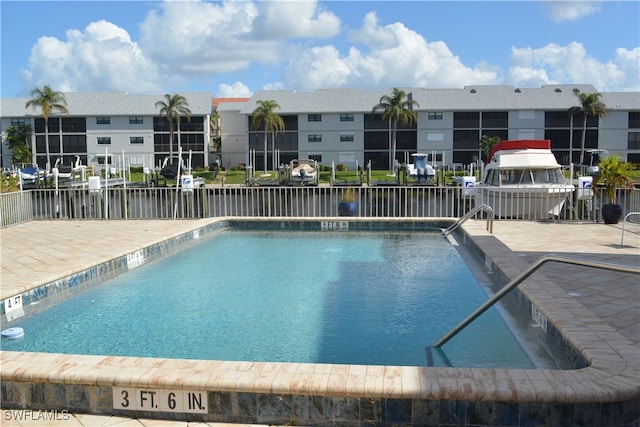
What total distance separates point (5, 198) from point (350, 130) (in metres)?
43.7

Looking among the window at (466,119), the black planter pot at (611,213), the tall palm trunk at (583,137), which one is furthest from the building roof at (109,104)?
the black planter pot at (611,213)

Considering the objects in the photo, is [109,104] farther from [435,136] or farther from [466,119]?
[466,119]

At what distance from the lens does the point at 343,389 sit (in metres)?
4.23

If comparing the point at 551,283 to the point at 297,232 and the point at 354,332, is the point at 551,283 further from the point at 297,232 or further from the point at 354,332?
the point at 297,232

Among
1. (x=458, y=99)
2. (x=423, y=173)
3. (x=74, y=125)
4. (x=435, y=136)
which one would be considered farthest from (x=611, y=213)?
(x=74, y=125)

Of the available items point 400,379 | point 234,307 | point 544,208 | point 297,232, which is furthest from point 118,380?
point 544,208

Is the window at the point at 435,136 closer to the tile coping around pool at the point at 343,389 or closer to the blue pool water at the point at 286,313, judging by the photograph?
the blue pool water at the point at 286,313

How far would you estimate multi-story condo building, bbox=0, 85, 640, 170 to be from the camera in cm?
5472

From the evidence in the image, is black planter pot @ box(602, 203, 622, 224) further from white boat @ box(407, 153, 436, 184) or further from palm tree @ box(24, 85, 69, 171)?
palm tree @ box(24, 85, 69, 171)

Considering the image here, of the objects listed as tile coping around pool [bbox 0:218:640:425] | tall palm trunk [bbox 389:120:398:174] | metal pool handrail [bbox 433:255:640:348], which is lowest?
tile coping around pool [bbox 0:218:640:425]

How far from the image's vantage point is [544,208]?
17703 millimetres

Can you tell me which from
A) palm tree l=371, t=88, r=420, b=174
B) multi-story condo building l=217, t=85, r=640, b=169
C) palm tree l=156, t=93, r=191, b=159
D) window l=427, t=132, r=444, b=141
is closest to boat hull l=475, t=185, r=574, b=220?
palm tree l=371, t=88, r=420, b=174

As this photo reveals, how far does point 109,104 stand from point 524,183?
49.5 m

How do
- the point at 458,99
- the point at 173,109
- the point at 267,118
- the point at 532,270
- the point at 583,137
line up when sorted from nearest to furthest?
the point at 532,270, the point at 583,137, the point at 267,118, the point at 458,99, the point at 173,109
